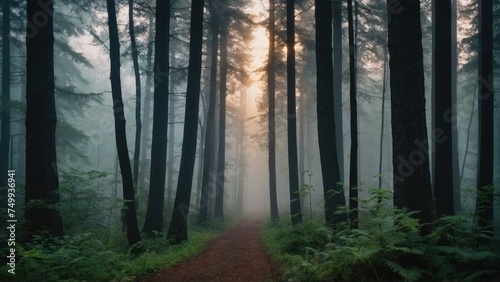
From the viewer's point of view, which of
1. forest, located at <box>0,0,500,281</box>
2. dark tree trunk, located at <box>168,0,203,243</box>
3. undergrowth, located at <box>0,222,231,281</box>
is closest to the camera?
forest, located at <box>0,0,500,281</box>

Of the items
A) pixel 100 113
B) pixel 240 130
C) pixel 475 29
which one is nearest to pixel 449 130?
pixel 475 29

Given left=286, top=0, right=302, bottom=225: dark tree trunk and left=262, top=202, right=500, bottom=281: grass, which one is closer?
left=262, top=202, right=500, bottom=281: grass

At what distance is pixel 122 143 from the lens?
9.32 metres

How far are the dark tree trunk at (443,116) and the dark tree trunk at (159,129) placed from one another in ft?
30.2

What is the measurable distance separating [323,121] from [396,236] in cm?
590

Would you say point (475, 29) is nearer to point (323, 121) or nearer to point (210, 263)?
point (323, 121)

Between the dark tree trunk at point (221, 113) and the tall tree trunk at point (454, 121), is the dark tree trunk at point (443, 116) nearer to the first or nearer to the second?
the tall tree trunk at point (454, 121)

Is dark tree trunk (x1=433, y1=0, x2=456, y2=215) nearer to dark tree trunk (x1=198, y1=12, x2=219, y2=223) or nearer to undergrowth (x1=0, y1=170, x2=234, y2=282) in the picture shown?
undergrowth (x1=0, y1=170, x2=234, y2=282)

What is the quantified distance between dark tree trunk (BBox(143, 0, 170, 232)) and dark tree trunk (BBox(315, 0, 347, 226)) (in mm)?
5754

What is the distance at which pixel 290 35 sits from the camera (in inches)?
588

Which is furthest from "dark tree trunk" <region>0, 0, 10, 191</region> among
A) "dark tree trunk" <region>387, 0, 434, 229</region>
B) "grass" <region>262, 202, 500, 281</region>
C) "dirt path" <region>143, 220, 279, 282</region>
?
"dark tree trunk" <region>387, 0, 434, 229</region>

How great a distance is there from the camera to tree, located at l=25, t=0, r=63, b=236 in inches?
302

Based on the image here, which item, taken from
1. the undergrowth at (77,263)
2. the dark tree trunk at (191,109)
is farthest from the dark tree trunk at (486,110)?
the undergrowth at (77,263)

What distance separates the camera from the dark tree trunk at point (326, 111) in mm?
10320
